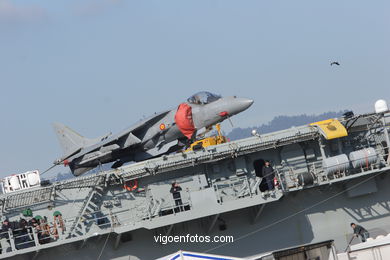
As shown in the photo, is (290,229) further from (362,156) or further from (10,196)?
(10,196)

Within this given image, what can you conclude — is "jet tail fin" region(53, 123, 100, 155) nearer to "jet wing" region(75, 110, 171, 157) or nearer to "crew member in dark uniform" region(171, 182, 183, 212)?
"jet wing" region(75, 110, 171, 157)

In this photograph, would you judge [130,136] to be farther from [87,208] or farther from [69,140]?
[87,208]

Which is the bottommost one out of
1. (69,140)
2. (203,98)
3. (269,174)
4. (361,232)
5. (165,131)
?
(361,232)

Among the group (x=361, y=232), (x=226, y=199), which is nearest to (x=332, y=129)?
(x=361, y=232)

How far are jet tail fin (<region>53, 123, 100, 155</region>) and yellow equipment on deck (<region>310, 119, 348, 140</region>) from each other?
14.5 m

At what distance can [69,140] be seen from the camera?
3719 cm

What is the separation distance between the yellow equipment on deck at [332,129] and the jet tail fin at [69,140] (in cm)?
1449

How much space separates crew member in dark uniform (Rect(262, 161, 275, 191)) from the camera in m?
25.3

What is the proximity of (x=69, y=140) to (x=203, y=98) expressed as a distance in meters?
8.81

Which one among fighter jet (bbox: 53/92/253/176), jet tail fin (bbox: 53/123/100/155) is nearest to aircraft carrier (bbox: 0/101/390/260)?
fighter jet (bbox: 53/92/253/176)

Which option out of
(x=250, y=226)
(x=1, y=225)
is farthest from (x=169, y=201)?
(x=1, y=225)

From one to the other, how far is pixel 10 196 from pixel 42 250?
2.57m

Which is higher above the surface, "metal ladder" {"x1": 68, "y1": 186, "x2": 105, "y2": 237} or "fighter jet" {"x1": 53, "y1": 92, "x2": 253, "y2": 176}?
"fighter jet" {"x1": 53, "y1": 92, "x2": 253, "y2": 176}

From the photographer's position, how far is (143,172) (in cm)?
2573
